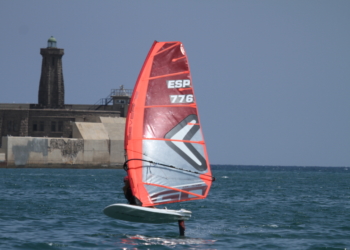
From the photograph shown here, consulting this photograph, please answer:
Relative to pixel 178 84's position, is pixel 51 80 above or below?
above

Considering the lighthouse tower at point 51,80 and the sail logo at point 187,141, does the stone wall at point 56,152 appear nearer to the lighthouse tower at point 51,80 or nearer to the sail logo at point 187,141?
the lighthouse tower at point 51,80

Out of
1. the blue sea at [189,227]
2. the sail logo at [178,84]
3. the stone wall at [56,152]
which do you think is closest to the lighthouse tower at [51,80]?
the stone wall at [56,152]

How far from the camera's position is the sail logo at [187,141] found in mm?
18625

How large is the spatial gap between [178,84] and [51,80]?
265 ft

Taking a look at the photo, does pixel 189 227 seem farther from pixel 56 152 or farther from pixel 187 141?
pixel 56 152

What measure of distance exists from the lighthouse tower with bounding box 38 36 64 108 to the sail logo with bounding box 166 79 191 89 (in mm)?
79938

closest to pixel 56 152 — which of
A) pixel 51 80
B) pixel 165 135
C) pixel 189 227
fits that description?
pixel 51 80

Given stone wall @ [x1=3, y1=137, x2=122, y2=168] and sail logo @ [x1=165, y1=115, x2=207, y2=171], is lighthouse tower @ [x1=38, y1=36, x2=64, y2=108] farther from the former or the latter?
sail logo @ [x1=165, y1=115, x2=207, y2=171]

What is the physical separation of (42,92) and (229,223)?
76970mm

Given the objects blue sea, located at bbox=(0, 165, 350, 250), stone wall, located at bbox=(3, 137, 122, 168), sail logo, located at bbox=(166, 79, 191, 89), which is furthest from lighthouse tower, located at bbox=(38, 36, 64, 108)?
sail logo, located at bbox=(166, 79, 191, 89)

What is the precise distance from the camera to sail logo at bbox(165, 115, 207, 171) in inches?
733

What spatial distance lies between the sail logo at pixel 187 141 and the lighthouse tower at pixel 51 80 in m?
79.9

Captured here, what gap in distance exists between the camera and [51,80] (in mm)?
97438

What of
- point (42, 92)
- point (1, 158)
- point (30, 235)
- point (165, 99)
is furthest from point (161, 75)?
point (42, 92)
